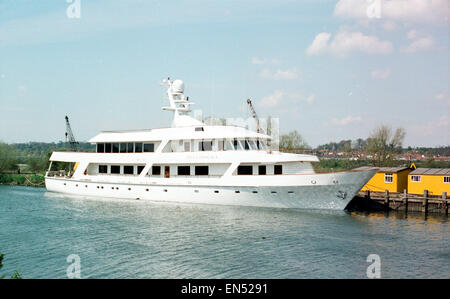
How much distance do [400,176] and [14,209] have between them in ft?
96.2

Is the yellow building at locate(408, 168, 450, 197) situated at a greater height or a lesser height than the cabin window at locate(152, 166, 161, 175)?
lesser

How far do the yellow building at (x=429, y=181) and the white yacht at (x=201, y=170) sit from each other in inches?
329

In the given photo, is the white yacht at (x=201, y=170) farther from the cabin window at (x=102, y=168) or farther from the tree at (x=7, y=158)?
the tree at (x=7, y=158)

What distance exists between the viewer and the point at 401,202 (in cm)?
2934

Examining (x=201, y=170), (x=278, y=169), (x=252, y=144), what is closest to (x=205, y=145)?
(x=201, y=170)

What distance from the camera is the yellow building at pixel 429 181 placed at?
29.3m

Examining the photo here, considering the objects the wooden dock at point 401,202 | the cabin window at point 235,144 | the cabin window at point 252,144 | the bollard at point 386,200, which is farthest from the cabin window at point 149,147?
the bollard at point 386,200

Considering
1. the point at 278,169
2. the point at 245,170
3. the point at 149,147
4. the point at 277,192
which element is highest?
the point at 149,147

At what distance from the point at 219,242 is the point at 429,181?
19790 mm

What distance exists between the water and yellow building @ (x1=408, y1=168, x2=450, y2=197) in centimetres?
489

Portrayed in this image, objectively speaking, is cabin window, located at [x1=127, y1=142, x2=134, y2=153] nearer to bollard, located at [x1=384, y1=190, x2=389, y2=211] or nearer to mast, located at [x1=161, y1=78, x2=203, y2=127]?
mast, located at [x1=161, y1=78, x2=203, y2=127]

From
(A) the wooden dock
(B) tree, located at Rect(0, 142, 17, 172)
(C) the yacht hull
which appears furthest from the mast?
(B) tree, located at Rect(0, 142, 17, 172)

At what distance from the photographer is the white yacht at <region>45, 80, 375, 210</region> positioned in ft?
83.5

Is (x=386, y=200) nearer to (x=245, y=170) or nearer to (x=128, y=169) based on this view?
(x=245, y=170)
